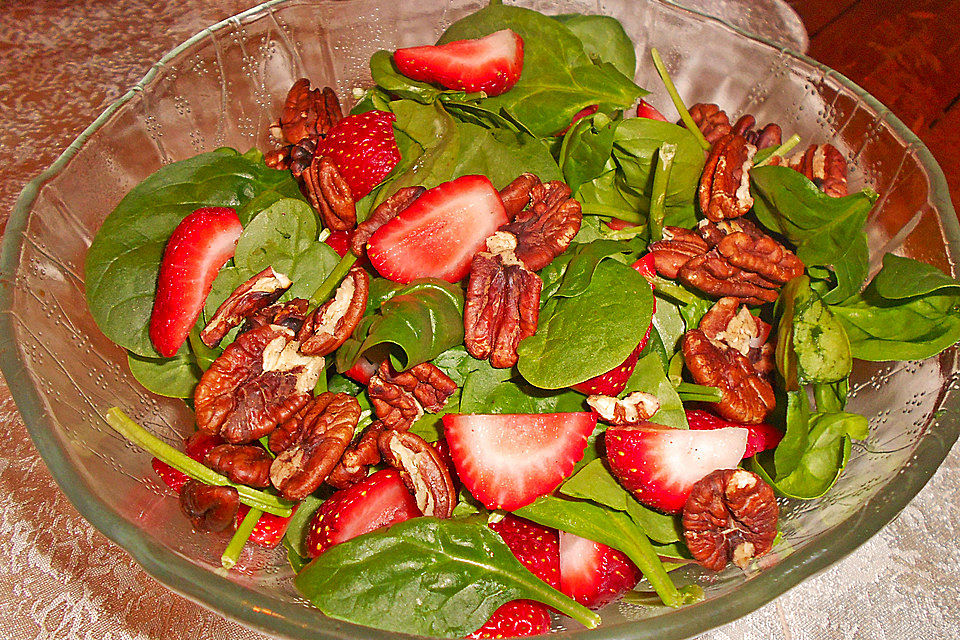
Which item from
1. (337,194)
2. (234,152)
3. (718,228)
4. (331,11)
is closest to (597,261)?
(718,228)

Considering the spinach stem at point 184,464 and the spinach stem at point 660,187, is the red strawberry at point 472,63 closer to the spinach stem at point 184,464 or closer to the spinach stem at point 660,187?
the spinach stem at point 660,187

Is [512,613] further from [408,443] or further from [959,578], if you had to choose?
[959,578]

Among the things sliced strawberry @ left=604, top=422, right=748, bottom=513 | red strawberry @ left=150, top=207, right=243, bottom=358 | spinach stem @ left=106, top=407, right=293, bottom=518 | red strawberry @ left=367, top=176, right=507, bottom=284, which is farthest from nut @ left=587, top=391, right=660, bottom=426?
red strawberry @ left=150, top=207, right=243, bottom=358

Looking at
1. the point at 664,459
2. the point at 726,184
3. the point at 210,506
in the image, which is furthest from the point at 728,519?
the point at 210,506

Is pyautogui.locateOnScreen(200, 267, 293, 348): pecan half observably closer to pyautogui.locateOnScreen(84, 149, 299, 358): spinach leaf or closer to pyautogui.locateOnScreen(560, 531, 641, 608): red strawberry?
pyautogui.locateOnScreen(84, 149, 299, 358): spinach leaf

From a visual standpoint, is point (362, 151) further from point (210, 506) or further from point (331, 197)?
point (210, 506)

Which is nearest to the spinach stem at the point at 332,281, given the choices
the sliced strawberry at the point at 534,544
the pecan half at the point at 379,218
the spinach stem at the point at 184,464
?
the pecan half at the point at 379,218
